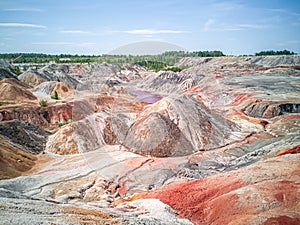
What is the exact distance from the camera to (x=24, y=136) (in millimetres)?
27766

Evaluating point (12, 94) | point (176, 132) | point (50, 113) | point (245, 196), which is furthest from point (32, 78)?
point (245, 196)

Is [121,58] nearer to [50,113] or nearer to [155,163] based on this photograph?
[50,113]

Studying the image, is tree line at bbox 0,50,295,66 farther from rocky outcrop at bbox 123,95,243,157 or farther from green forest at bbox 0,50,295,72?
rocky outcrop at bbox 123,95,243,157

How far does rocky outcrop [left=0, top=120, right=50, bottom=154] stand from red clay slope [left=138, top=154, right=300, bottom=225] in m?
15.2

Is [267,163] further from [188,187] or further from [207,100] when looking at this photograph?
[207,100]

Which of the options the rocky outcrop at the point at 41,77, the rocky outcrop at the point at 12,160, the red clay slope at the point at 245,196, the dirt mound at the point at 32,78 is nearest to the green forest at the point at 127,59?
the rocky outcrop at the point at 41,77

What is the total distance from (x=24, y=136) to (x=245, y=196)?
22.9m

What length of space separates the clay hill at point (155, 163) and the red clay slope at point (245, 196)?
5 cm

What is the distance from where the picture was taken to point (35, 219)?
9.77 m

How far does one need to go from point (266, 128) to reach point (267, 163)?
52.7 feet

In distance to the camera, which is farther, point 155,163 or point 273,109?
point 273,109

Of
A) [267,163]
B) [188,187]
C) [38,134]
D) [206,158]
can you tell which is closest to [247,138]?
[206,158]

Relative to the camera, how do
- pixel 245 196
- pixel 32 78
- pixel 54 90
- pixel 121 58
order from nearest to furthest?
pixel 245 196 < pixel 54 90 < pixel 32 78 < pixel 121 58

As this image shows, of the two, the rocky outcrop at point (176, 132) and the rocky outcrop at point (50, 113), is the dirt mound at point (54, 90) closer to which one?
the rocky outcrop at point (50, 113)
